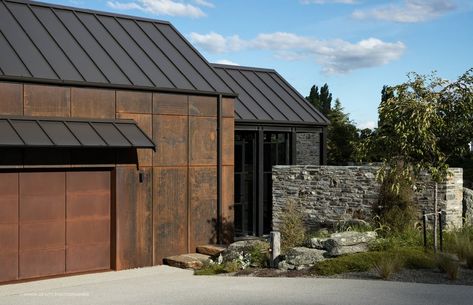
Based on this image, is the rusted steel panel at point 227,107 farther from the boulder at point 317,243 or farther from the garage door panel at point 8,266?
the garage door panel at point 8,266

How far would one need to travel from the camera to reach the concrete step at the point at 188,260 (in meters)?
14.4

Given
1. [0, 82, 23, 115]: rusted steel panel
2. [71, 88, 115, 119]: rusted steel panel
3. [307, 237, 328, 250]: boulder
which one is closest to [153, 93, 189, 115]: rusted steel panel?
[71, 88, 115, 119]: rusted steel panel

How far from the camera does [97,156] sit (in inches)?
555

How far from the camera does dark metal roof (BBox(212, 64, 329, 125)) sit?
20109 millimetres

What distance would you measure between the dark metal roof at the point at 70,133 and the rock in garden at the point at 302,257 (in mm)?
3966

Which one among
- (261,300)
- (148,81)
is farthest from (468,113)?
(148,81)

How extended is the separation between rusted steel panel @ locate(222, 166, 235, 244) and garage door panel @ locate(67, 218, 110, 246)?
3.34 m

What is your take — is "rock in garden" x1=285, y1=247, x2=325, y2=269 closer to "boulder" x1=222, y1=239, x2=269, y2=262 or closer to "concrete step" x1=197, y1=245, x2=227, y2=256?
"boulder" x1=222, y1=239, x2=269, y2=262

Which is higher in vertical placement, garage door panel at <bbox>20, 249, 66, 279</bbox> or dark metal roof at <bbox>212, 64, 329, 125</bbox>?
dark metal roof at <bbox>212, 64, 329, 125</bbox>

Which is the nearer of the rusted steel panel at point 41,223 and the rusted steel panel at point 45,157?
the rusted steel panel at point 45,157

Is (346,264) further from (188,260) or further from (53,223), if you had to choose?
(53,223)

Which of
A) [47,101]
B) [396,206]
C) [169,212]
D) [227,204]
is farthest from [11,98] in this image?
[396,206]

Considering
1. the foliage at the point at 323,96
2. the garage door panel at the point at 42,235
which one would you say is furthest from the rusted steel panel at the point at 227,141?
the foliage at the point at 323,96

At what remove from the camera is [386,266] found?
1165cm
